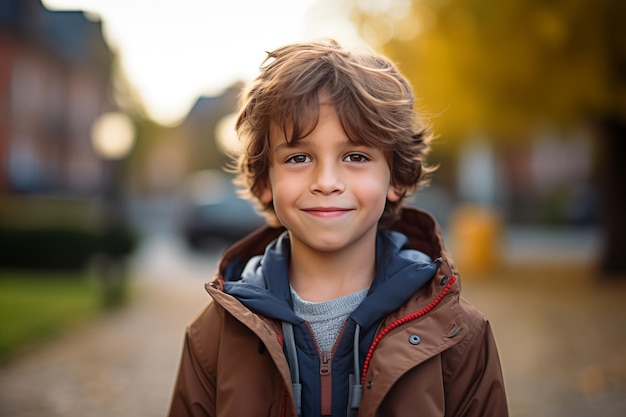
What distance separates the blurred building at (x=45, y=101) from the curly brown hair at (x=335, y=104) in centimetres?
2211

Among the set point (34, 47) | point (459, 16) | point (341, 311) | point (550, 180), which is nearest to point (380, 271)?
point (341, 311)

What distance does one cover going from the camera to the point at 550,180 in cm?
2791

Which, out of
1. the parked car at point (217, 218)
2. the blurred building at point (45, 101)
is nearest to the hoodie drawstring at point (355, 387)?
the parked car at point (217, 218)

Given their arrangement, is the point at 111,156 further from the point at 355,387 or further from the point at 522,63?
the point at 355,387

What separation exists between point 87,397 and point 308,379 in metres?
4.10

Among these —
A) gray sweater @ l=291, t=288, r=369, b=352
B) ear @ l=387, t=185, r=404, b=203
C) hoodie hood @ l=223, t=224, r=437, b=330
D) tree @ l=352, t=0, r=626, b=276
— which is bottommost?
gray sweater @ l=291, t=288, r=369, b=352

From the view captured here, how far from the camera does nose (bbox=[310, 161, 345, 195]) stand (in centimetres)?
191

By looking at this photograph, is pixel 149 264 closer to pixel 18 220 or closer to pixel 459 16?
pixel 18 220

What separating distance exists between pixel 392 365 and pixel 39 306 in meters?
8.47

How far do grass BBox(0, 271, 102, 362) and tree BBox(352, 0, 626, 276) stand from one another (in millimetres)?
6100

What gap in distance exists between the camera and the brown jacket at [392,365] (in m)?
1.84

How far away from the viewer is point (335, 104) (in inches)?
76.3

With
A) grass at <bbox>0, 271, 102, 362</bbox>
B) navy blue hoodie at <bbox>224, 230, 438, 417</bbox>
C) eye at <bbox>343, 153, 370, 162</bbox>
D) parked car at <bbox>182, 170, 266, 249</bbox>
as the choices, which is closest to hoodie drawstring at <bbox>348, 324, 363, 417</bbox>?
navy blue hoodie at <bbox>224, 230, 438, 417</bbox>

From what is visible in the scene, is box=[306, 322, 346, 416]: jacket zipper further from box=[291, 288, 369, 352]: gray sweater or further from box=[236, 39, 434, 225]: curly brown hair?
box=[236, 39, 434, 225]: curly brown hair
